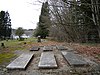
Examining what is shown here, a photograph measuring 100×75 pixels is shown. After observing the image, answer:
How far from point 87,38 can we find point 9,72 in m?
16.9

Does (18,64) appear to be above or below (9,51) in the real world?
above

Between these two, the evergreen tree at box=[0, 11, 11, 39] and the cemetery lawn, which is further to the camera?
the evergreen tree at box=[0, 11, 11, 39]

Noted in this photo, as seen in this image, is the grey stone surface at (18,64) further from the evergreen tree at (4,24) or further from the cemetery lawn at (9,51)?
the evergreen tree at (4,24)

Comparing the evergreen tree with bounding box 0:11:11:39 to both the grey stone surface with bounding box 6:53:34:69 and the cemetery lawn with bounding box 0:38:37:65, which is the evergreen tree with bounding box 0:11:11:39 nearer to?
the cemetery lawn with bounding box 0:38:37:65

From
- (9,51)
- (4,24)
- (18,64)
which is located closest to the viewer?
(18,64)

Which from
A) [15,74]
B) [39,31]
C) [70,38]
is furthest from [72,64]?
[39,31]

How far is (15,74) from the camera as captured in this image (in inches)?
195

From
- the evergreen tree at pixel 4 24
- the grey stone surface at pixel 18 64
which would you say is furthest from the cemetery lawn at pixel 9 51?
the evergreen tree at pixel 4 24

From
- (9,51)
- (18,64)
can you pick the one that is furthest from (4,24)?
(18,64)

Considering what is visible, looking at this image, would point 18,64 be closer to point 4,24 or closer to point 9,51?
point 9,51

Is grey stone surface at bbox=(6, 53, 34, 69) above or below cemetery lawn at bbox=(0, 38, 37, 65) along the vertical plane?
above

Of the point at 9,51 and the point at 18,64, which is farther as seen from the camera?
the point at 9,51

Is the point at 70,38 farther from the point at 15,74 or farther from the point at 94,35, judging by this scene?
the point at 15,74

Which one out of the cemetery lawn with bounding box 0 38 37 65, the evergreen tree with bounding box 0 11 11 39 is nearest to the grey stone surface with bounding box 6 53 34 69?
the cemetery lawn with bounding box 0 38 37 65
